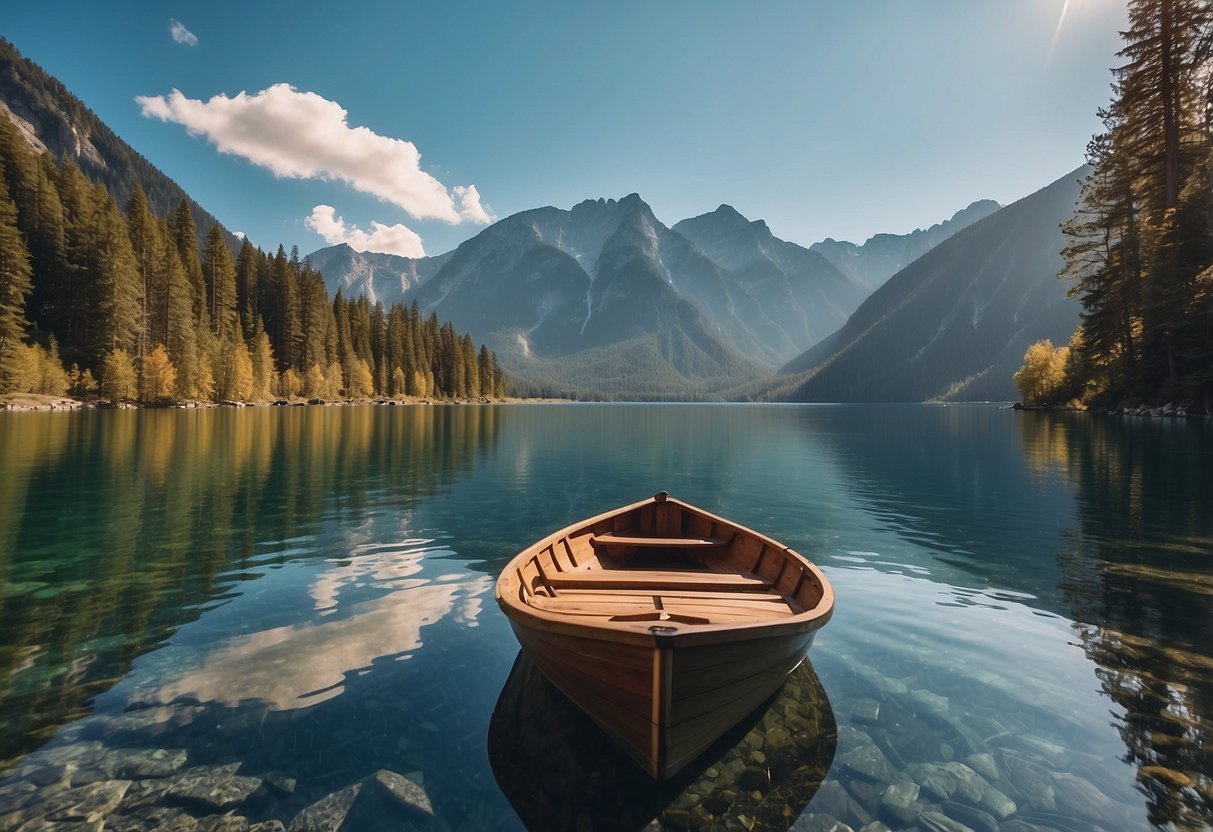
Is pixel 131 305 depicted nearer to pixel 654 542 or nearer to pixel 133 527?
pixel 133 527

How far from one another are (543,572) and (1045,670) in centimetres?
800

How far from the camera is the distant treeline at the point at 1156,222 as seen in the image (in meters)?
46.2

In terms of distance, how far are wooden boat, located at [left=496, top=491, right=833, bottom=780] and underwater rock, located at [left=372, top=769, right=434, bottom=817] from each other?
1.75 metres

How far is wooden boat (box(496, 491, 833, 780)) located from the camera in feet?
A: 17.1

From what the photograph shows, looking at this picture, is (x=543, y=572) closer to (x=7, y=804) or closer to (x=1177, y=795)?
(x=7, y=804)

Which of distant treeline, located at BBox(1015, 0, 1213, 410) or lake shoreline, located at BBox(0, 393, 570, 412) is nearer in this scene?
distant treeline, located at BBox(1015, 0, 1213, 410)

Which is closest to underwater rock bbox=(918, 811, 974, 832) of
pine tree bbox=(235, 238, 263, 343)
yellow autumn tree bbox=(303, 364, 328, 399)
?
yellow autumn tree bbox=(303, 364, 328, 399)

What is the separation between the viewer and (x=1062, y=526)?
17562mm

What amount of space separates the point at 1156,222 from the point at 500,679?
7395cm

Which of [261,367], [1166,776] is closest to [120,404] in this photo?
[261,367]

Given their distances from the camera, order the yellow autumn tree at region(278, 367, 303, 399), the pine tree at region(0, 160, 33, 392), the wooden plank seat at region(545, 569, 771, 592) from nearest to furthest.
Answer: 1. the wooden plank seat at region(545, 569, 771, 592)
2. the pine tree at region(0, 160, 33, 392)
3. the yellow autumn tree at region(278, 367, 303, 399)

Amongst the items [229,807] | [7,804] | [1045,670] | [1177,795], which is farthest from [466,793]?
[1045,670]

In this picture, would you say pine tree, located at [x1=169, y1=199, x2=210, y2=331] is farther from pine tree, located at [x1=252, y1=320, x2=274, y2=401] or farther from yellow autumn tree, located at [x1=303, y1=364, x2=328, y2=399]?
yellow autumn tree, located at [x1=303, y1=364, x2=328, y2=399]

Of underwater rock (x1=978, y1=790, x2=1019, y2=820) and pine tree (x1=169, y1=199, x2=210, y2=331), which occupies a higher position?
pine tree (x1=169, y1=199, x2=210, y2=331)
